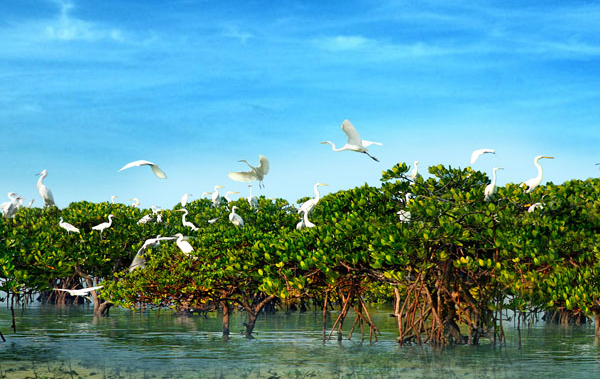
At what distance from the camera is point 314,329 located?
1195 inches

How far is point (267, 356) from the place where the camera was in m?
20.3

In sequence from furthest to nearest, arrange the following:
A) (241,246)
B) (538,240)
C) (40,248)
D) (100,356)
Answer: (40,248) → (241,246) → (100,356) → (538,240)

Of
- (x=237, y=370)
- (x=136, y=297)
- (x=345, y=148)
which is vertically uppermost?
(x=345, y=148)

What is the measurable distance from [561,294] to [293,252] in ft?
21.5

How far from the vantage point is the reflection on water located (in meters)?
17.4

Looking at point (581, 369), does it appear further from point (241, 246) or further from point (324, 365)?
point (241, 246)

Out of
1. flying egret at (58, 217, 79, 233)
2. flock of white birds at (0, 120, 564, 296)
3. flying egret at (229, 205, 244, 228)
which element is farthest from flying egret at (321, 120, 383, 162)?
flying egret at (58, 217, 79, 233)

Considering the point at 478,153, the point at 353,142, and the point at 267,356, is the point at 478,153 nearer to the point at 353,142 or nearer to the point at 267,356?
the point at 353,142

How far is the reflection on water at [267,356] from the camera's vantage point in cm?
1736

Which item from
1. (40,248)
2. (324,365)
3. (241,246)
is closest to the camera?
(324,365)

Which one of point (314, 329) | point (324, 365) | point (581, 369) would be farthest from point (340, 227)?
point (314, 329)

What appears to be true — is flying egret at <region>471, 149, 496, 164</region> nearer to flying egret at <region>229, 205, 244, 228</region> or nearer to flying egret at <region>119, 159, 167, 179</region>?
flying egret at <region>119, 159, 167, 179</region>

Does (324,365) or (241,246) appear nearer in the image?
(324,365)

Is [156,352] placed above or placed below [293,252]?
below
